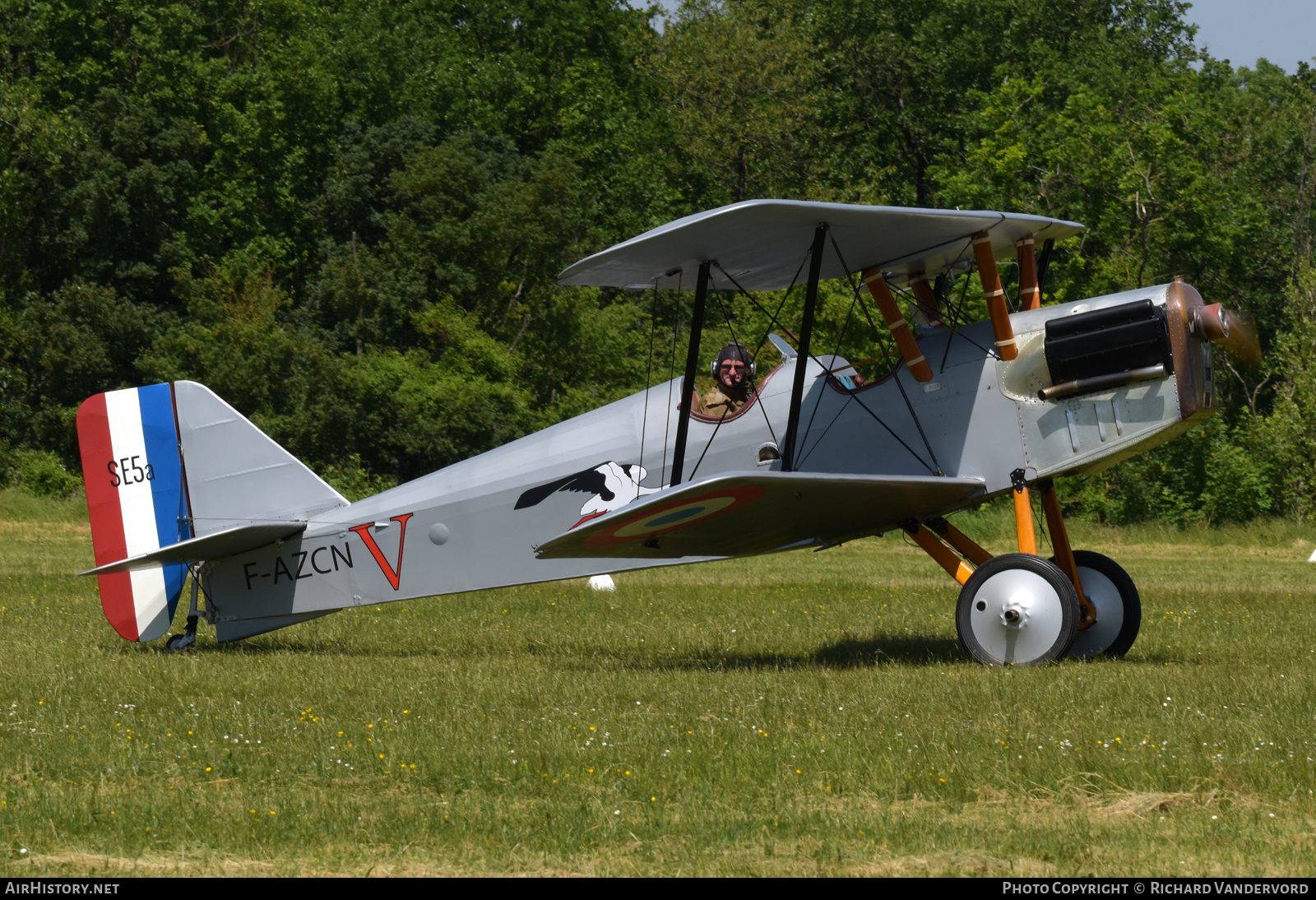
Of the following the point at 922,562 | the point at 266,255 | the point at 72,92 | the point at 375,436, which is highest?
the point at 72,92

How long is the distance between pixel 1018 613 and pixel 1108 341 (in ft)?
6.34

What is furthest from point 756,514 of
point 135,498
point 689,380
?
point 135,498

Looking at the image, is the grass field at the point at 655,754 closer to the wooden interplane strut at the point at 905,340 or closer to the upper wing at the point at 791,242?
the wooden interplane strut at the point at 905,340

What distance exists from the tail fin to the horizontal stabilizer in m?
0.25

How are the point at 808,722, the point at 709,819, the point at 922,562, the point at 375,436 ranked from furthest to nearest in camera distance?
1. the point at 375,436
2. the point at 922,562
3. the point at 808,722
4. the point at 709,819

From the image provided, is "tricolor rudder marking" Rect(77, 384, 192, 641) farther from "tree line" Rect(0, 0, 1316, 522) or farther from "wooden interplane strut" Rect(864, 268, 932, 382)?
"tree line" Rect(0, 0, 1316, 522)

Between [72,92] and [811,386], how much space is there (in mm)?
42073

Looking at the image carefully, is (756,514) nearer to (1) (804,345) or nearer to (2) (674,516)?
(2) (674,516)

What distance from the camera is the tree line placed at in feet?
117

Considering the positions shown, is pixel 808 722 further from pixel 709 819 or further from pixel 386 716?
pixel 386 716

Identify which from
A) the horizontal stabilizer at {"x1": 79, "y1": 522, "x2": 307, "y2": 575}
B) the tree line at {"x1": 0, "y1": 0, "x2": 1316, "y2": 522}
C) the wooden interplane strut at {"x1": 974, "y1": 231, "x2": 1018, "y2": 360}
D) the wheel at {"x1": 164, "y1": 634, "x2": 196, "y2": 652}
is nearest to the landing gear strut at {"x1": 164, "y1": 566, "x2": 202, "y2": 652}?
the wheel at {"x1": 164, "y1": 634, "x2": 196, "y2": 652}

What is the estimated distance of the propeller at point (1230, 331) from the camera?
9.04m

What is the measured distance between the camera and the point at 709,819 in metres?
5.45

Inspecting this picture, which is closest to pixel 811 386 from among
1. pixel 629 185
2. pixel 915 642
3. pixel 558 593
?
pixel 915 642
